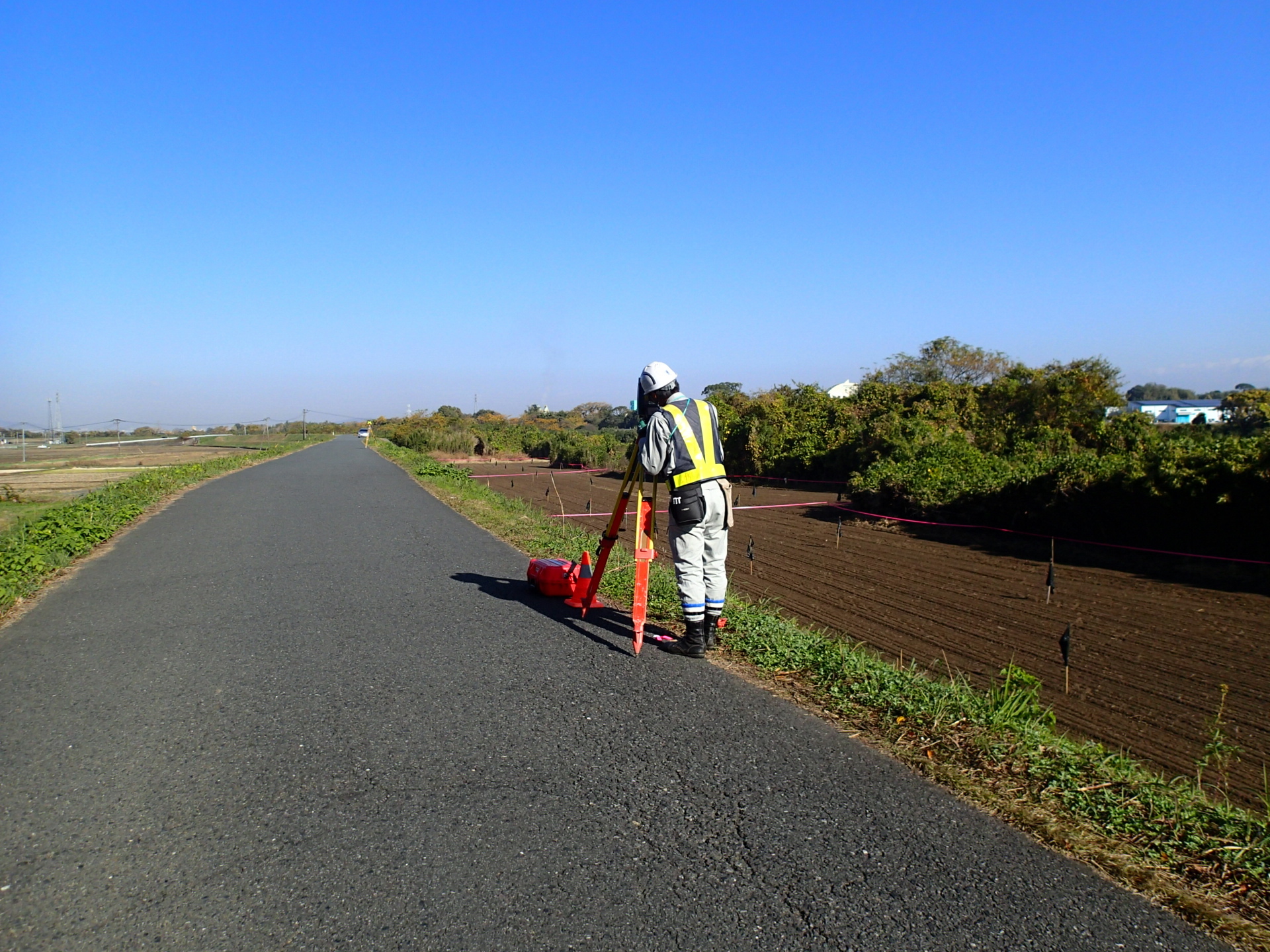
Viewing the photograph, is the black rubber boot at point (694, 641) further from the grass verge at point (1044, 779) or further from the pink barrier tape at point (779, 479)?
the pink barrier tape at point (779, 479)

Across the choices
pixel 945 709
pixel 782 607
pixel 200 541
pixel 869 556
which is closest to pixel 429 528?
pixel 200 541

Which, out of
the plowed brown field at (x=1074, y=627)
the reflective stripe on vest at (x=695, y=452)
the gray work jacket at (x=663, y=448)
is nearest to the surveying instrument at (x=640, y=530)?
the gray work jacket at (x=663, y=448)

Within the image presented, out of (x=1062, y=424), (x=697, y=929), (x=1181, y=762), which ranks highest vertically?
(x=1062, y=424)

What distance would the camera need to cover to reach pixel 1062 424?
993 inches

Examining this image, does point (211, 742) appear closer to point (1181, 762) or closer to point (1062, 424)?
point (1181, 762)

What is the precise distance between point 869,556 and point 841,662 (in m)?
8.31

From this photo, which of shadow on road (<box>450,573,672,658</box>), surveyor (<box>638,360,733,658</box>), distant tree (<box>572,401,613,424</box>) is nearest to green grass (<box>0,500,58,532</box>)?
shadow on road (<box>450,573,672,658</box>)

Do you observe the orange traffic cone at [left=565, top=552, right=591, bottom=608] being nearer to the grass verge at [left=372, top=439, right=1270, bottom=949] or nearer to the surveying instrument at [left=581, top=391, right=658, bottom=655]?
the surveying instrument at [left=581, top=391, right=658, bottom=655]

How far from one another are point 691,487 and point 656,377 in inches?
29.9

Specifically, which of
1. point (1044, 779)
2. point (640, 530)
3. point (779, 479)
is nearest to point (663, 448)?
point (640, 530)

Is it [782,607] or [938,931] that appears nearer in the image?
[938,931]

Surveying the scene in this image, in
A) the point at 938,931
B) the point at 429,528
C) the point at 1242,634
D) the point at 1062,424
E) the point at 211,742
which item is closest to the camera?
the point at 938,931

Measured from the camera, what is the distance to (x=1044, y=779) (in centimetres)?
339

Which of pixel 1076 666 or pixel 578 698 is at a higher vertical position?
pixel 578 698
